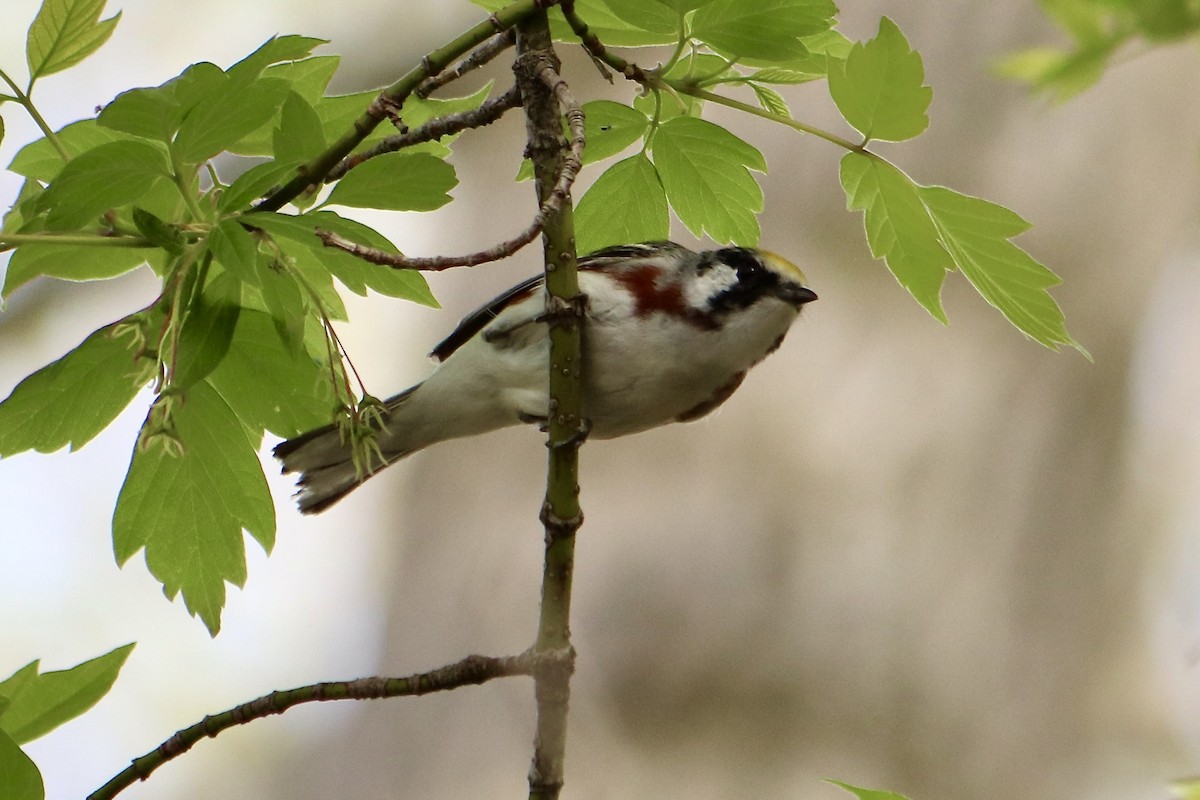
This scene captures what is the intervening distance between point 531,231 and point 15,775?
27.8 inches

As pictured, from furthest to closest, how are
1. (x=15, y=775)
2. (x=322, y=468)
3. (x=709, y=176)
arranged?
(x=322, y=468), (x=709, y=176), (x=15, y=775)

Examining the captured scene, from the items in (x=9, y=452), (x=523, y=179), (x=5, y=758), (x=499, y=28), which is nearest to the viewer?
(x=5, y=758)

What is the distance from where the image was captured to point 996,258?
1.27m

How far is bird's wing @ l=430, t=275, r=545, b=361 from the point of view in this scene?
2.42m

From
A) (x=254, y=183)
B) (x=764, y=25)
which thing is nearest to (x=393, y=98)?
(x=254, y=183)

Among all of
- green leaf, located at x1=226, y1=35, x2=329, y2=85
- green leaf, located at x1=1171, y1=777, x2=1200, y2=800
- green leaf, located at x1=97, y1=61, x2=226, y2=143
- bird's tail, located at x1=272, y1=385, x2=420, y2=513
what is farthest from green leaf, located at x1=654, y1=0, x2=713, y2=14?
bird's tail, located at x1=272, y1=385, x2=420, y2=513

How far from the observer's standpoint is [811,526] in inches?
154

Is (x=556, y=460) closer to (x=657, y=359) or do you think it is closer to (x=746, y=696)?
(x=657, y=359)

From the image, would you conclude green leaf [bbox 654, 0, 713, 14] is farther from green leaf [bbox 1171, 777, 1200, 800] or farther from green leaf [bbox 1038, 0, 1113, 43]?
green leaf [bbox 1171, 777, 1200, 800]

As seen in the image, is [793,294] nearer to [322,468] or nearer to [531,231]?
[322,468]

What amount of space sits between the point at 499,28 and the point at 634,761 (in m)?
3.08

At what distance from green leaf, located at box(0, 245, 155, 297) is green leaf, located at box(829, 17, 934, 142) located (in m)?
0.81

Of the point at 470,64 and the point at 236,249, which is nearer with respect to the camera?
the point at 236,249

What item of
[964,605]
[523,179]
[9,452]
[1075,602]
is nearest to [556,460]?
[523,179]
